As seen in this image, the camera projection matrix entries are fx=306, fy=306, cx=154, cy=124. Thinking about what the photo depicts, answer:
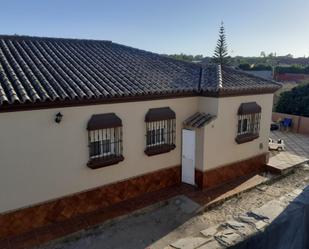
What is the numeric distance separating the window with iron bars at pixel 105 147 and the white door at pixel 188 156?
3.15 metres

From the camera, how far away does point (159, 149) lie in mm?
12555

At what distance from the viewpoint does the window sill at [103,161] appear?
422 inches

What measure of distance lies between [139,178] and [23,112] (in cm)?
524

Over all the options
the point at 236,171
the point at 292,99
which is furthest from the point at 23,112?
the point at 292,99

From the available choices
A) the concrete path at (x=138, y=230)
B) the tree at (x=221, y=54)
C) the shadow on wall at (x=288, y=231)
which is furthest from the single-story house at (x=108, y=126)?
the tree at (x=221, y=54)

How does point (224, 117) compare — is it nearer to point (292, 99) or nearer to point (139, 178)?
point (139, 178)

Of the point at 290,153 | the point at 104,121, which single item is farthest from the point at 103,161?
the point at 290,153

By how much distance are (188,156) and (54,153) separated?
19.2ft

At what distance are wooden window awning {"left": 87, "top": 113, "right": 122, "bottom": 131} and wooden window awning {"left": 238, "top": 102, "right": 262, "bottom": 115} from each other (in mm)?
5758


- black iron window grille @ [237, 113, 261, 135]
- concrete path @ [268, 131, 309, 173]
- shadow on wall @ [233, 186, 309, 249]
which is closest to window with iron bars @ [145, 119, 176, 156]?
black iron window grille @ [237, 113, 261, 135]

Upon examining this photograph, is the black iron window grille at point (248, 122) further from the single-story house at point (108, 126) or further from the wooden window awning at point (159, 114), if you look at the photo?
the wooden window awning at point (159, 114)

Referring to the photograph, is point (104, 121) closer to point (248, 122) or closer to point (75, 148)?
point (75, 148)

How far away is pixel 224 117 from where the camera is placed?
13.2 metres

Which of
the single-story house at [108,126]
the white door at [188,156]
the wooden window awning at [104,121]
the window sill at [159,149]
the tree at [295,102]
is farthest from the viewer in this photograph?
the tree at [295,102]
